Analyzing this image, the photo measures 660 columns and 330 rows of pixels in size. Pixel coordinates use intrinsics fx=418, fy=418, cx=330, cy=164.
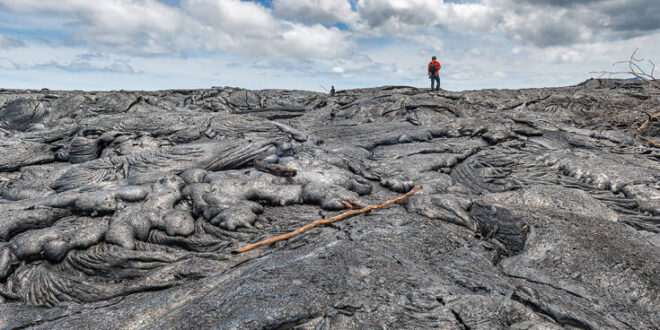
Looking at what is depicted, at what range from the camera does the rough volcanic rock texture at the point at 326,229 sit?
391cm

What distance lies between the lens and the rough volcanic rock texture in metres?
3.91

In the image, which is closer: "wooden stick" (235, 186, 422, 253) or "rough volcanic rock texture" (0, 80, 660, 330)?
"rough volcanic rock texture" (0, 80, 660, 330)

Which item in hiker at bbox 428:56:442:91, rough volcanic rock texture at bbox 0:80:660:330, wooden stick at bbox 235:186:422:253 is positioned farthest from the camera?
hiker at bbox 428:56:442:91

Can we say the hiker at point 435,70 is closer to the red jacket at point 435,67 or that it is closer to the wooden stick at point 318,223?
the red jacket at point 435,67

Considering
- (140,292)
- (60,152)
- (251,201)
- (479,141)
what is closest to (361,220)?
(251,201)

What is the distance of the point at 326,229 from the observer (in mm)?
5414

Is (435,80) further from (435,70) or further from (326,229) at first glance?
(326,229)

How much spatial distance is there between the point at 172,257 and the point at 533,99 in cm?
1346

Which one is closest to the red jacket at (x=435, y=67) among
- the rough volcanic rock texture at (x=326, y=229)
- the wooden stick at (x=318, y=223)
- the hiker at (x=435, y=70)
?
the hiker at (x=435, y=70)

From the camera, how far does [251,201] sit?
243 inches

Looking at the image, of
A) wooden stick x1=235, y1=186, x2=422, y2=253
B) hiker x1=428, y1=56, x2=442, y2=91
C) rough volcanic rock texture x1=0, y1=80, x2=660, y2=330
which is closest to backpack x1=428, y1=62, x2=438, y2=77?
hiker x1=428, y1=56, x2=442, y2=91

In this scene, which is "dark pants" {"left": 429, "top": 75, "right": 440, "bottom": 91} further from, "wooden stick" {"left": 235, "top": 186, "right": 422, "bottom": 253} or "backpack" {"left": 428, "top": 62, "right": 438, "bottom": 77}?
"wooden stick" {"left": 235, "top": 186, "right": 422, "bottom": 253}

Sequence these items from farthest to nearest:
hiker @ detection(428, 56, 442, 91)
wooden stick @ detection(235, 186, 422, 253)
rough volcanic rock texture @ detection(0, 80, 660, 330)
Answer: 1. hiker @ detection(428, 56, 442, 91)
2. wooden stick @ detection(235, 186, 422, 253)
3. rough volcanic rock texture @ detection(0, 80, 660, 330)

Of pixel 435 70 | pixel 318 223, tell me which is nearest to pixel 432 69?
pixel 435 70
